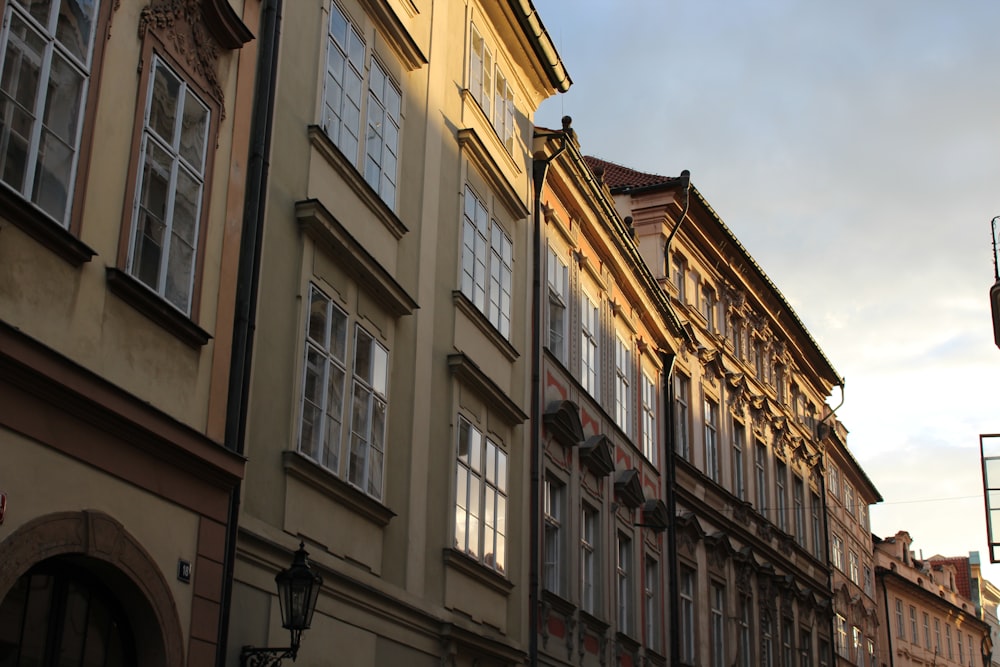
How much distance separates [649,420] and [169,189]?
57.0ft

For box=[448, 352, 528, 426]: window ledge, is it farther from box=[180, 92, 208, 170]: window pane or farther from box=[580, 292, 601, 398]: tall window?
box=[180, 92, 208, 170]: window pane

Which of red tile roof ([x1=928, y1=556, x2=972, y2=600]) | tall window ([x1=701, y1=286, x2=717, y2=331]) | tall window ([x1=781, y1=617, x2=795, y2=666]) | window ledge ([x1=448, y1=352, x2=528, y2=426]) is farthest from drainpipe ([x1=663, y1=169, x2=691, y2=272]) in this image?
red tile roof ([x1=928, y1=556, x2=972, y2=600])

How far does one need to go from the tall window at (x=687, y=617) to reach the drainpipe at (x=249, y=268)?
1674 cm

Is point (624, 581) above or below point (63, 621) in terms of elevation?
above

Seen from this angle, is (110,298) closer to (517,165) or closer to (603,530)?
(517,165)

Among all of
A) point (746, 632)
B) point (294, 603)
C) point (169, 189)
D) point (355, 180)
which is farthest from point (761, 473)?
point (169, 189)

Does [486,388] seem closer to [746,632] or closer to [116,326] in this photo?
[116,326]

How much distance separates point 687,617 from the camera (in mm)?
26875

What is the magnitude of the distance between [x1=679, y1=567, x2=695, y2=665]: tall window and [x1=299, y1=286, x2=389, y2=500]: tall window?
13.8 meters

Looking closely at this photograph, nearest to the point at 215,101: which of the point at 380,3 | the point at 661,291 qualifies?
the point at 380,3

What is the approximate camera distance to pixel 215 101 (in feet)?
36.1

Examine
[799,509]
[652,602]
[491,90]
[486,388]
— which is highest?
[491,90]

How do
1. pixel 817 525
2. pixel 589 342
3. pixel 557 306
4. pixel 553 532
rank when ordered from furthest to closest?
pixel 817 525 < pixel 589 342 < pixel 557 306 < pixel 553 532

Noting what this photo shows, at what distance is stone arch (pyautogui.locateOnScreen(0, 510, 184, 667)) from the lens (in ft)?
26.9
